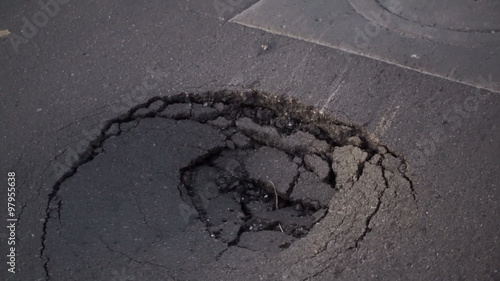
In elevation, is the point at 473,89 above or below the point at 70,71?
below

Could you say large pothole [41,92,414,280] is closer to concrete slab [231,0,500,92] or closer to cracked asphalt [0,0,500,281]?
cracked asphalt [0,0,500,281]

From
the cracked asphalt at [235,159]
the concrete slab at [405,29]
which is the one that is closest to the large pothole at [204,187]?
the cracked asphalt at [235,159]

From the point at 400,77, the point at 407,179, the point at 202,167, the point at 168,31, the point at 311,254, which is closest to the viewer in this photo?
the point at 311,254

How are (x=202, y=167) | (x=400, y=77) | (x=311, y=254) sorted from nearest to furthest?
1. (x=311, y=254)
2. (x=202, y=167)
3. (x=400, y=77)

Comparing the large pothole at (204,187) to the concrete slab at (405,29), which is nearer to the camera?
the large pothole at (204,187)

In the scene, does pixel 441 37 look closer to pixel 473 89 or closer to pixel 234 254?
pixel 473 89

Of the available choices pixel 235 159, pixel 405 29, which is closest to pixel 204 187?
pixel 235 159

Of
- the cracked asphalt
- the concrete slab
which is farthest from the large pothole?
the concrete slab

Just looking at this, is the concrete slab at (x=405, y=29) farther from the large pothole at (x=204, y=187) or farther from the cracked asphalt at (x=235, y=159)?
the large pothole at (x=204, y=187)

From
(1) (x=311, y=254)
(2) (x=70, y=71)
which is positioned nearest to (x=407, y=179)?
(1) (x=311, y=254)
